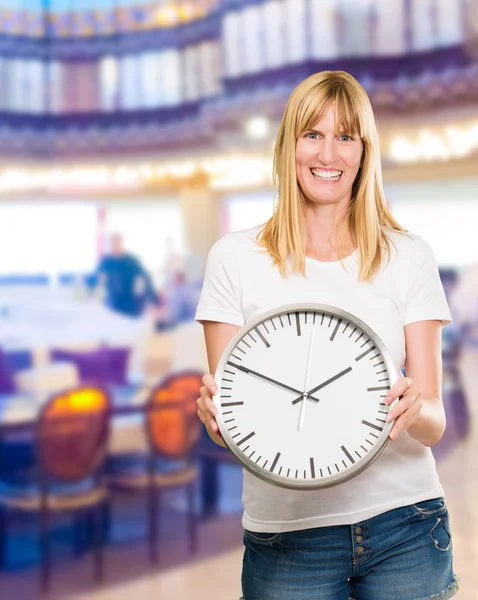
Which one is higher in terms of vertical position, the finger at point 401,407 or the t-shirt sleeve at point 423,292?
the t-shirt sleeve at point 423,292

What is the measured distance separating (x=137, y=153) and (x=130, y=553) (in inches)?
67.4

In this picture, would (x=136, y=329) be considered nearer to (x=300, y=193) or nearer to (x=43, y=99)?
(x=43, y=99)

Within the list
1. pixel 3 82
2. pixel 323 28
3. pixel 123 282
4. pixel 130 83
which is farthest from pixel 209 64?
pixel 123 282

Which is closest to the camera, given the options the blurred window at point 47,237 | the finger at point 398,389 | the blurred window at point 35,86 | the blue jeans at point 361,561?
the finger at point 398,389

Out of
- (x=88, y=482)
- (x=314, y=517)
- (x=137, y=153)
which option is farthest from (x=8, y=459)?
(x=314, y=517)

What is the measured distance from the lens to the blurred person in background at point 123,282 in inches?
134

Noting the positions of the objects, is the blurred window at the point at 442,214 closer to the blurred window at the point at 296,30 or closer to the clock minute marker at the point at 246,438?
the blurred window at the point at 296,30

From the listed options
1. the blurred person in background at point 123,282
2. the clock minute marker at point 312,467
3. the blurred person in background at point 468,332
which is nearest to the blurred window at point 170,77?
the blurred person in background at point 123,282

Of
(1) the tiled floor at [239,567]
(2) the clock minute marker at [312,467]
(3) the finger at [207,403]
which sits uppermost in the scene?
(3) the finger at [207,403]

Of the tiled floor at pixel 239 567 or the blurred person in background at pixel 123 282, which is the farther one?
the blurred person in background at pixel 123 282

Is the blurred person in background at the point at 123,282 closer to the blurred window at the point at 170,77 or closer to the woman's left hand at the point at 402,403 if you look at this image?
the blurred window at the point at 170,77

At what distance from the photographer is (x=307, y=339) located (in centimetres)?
117

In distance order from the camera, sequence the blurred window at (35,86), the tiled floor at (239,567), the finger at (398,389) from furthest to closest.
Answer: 1. the blurred window at (35,86)
2. the tiled floor at (239,567)
3. the finger at (398,389)

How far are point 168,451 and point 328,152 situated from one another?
8.05ft
